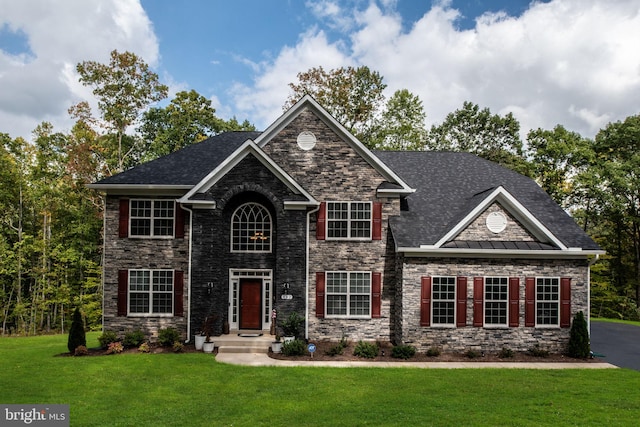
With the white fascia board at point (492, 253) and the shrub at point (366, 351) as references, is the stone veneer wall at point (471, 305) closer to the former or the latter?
the white fascia board at point (492, 253)

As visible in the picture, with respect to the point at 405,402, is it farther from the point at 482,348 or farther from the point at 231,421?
the point at 482,348

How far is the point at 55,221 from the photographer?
1352 inches

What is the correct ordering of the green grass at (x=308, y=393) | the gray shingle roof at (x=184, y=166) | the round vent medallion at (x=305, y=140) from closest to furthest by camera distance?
the green grass at (x=308, y=393)
the gray shingle roof at (x=184, y=166)
the round vent medallion at (x=305, y=140)

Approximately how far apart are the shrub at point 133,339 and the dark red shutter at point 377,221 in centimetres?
1049

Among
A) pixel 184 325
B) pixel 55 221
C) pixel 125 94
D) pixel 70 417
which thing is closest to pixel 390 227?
pixel 184 325

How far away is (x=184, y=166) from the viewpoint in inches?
739

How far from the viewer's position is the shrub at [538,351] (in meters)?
15.9

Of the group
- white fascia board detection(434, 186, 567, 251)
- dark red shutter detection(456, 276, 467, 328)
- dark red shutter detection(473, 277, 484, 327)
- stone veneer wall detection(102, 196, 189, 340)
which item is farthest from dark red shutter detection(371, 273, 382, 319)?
stone veneer wall detection(102, 196, 189, 340)

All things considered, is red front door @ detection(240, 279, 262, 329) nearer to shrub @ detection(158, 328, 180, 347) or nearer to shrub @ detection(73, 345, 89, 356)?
shrub @ detection(158, 328, 180, 347)

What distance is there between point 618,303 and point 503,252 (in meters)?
25.9

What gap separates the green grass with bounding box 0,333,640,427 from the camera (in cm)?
934

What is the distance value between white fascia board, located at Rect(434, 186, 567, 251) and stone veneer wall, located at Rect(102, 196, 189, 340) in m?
10.7

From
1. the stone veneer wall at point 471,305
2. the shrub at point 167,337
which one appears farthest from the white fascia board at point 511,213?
the shrub at point 167,337

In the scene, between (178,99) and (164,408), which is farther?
(178,99)
